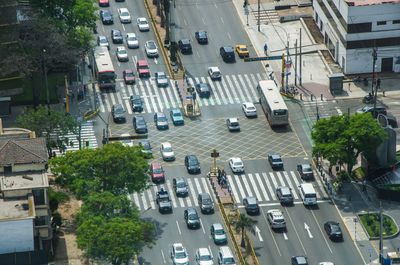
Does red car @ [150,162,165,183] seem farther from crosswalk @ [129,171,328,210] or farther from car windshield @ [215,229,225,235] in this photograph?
car windshield @ [215,229,225,235]

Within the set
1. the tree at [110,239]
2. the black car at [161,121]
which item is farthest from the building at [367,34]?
the tree at [110,239]

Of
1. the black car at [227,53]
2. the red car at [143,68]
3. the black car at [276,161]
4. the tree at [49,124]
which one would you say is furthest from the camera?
the black car at [227,53]

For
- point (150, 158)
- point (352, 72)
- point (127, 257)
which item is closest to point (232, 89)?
point (352, 72)

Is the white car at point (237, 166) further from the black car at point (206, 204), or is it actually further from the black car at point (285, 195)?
the black car at point (206, 204)

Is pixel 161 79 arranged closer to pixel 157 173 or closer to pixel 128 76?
pixel 128 76

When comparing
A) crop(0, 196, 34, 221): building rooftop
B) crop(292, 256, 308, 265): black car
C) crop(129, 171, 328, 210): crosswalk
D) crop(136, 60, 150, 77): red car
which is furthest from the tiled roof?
crop(136, 60, 150, 77): red car

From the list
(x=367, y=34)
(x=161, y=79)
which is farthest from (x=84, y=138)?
(x=367, y=34)

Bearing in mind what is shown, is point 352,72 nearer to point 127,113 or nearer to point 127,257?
point 127,113
